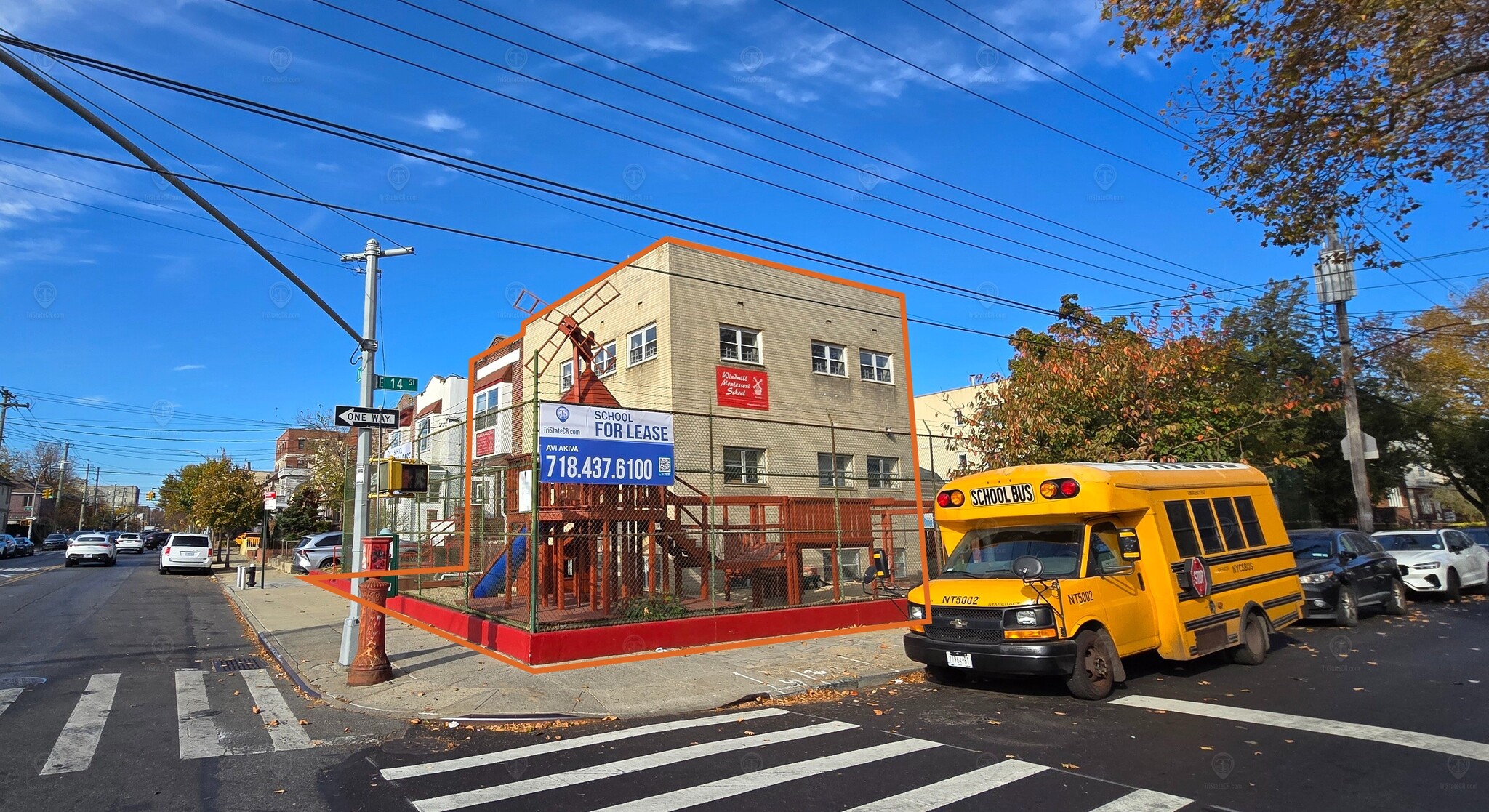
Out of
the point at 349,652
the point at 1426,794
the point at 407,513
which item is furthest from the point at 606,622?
the point at 407,513

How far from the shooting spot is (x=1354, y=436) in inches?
822

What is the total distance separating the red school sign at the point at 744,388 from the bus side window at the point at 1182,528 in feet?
42.2

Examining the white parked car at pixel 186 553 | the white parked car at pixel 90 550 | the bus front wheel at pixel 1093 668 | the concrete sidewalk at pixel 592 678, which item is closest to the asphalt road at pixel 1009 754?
the bus front wheel at pixel 1093 668

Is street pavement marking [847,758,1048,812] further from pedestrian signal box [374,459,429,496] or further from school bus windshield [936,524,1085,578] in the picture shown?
pedestrian signal box [374,459,429,496]

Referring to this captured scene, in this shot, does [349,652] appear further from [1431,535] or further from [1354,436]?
[1354,436]

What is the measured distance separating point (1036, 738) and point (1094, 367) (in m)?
A: 10.7

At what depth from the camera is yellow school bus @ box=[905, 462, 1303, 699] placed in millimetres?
8141

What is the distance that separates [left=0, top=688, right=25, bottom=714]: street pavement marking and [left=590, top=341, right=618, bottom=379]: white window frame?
49.5 ft

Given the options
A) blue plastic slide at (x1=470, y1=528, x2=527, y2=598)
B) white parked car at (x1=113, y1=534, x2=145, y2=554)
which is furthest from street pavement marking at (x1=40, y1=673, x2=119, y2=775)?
white parked car at (x1=113, y1=534, x2=145, y2=554)

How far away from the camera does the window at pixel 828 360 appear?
23328 millimetres

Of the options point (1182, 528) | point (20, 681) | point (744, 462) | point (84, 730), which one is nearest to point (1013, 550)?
point (1182, 528)

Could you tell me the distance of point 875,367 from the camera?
25.0 m

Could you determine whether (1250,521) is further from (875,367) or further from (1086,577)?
(875,367)

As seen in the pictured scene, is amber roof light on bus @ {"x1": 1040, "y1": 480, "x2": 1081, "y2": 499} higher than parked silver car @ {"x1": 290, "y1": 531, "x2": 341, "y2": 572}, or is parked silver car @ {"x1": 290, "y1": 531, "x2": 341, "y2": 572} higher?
amber roof light on bus @ {"x1": 1040, "y1": 480, "x2": 1081, "y2": 499}
